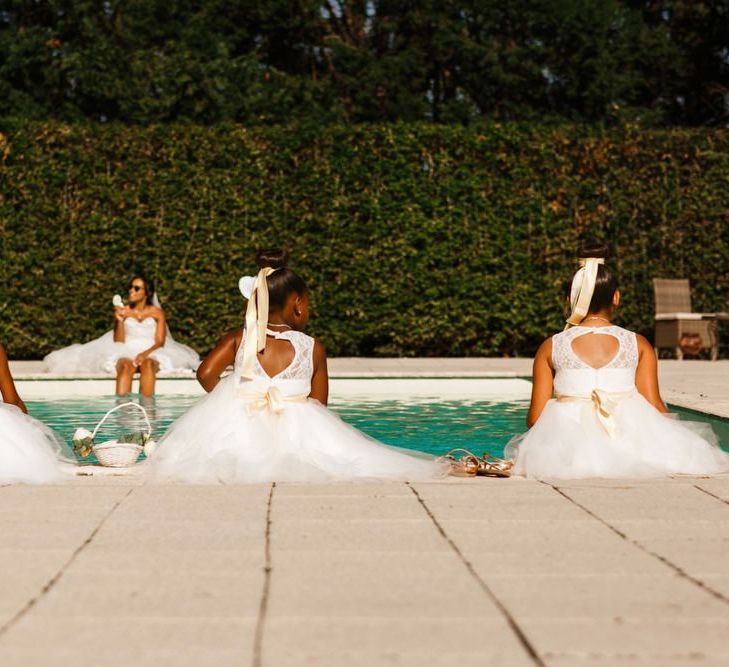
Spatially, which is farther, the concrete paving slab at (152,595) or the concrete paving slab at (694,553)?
the concrete paving slab at (694,553)

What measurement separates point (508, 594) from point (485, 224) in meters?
14.6

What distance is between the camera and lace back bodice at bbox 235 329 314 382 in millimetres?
6398

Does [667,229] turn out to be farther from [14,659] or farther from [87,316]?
[14,659]

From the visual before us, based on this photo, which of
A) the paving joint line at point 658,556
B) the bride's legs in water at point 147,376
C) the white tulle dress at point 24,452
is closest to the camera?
the paving joint line at point 658,556

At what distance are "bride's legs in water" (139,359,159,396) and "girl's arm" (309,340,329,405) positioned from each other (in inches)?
246

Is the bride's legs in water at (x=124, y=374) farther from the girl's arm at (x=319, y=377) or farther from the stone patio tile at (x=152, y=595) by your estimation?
the stone patio tile at (x=152, y=595)

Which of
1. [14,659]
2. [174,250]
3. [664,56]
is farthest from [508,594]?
[664,56]

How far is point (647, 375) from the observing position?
6.64 m

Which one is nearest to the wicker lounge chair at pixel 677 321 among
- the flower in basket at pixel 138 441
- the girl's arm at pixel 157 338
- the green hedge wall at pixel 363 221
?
the green hedge wall at pixel 363 221

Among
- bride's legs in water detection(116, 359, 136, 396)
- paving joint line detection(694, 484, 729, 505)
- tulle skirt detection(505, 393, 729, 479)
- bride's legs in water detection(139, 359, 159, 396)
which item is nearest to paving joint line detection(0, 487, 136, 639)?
tulle skirt detection(505, 393, 729, 479)

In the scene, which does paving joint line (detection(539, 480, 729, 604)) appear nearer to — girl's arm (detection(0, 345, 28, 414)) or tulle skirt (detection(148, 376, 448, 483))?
tulle skirt (detection(148, 376, 448, 483))

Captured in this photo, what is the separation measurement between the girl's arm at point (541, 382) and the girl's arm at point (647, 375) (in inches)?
19.7

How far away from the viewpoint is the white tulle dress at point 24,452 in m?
5.90

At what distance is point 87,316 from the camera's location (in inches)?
689
